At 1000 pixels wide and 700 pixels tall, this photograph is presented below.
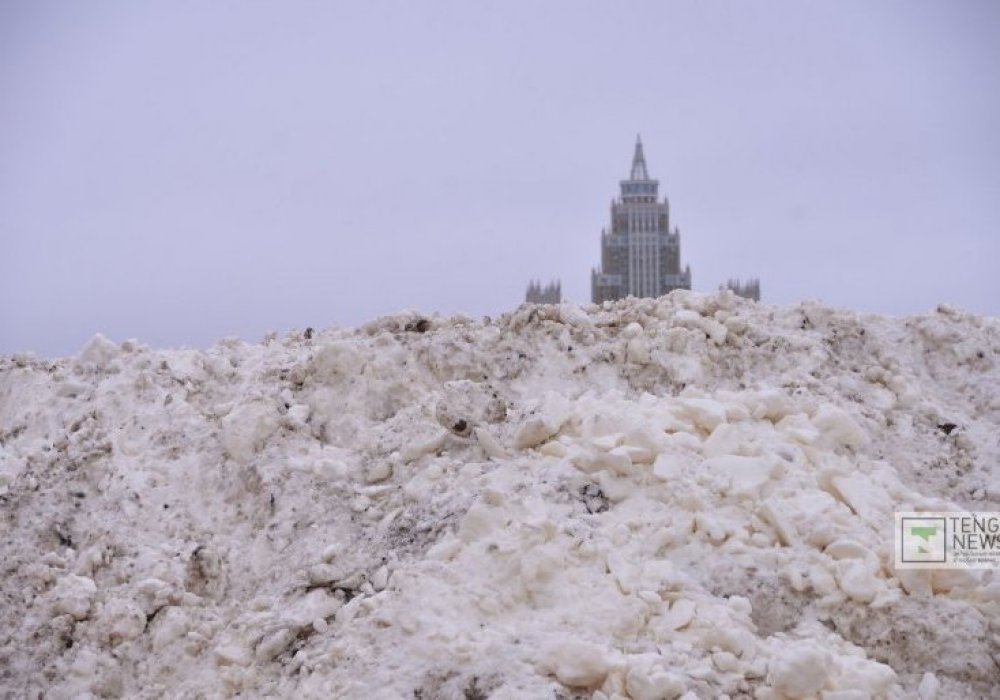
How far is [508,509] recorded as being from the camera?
4.83 metres

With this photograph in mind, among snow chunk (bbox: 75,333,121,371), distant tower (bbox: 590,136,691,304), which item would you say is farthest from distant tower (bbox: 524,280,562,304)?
snow chunk (bbox: 75,333,121,371)

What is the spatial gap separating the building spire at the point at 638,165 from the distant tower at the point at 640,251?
3.14m

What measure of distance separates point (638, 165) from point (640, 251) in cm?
1158

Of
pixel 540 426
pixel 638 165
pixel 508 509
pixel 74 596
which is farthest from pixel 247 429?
pixel 638 165

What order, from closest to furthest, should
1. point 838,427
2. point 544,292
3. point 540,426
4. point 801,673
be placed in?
1. point 801,673
2. point 540,426
3. point 838,427
4. point 544,292

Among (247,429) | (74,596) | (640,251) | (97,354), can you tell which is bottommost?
(74,596)

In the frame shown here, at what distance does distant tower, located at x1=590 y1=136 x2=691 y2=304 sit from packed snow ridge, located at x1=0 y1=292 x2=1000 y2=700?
78156 mm

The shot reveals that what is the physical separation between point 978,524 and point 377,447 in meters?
3.52

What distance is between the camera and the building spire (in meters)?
93.7

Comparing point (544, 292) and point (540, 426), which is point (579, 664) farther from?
point (544, 292)

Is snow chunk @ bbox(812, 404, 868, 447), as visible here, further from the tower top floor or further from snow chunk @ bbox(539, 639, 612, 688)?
the tower top floor

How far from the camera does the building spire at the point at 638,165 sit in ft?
307

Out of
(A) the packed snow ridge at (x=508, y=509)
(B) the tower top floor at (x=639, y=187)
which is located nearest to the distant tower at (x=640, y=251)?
(B) the tower top floor at (x=639, y=187)

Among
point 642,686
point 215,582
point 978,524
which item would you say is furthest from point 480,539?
point 978,524
